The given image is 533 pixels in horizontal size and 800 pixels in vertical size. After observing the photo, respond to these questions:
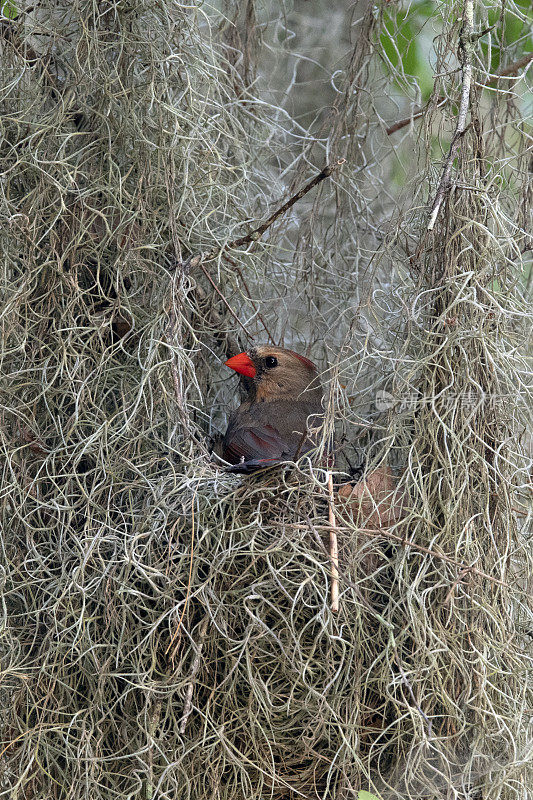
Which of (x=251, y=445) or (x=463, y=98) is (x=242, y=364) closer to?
(x=251, y=445)

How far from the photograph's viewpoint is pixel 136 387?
1931 millimetres

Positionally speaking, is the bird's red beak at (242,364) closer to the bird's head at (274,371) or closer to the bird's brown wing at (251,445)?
the bird's head at (274,371)

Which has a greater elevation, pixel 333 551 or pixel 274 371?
pixel 333 551

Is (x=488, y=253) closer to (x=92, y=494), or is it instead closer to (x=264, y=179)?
(x=264, y=179)

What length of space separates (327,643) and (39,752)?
604mm

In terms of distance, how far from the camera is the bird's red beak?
224cm

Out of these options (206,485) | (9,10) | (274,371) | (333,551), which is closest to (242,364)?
(274,371)

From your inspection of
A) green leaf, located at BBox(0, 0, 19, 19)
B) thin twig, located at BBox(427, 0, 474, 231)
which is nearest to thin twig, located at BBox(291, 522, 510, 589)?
thin twig, located at BBox(427, 0, 474, 231)

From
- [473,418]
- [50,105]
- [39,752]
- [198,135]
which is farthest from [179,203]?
[39,752]

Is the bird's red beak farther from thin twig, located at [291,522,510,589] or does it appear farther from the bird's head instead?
thin twig, located at [291,522,510,589]

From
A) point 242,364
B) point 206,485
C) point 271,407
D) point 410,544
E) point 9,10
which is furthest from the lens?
point 271,407

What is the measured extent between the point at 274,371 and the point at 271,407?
4.1 inches

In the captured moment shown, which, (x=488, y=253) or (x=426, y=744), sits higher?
(x=488, y=253)

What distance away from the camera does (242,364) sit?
2.26 metres
